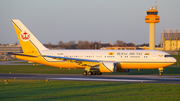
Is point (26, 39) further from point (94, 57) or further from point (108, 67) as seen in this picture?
point (108, 67)

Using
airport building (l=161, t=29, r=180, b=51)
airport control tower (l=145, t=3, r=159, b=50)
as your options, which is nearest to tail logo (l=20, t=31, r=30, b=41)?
airport control tower (l=145, t=3, r=159, b=50)

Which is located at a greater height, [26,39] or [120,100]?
[26,39]

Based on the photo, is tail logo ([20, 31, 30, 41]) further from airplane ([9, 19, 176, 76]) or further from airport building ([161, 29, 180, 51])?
airport building ([161, 29, 180, 51])

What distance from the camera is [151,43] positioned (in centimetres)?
10538

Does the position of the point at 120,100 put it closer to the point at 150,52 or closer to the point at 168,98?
the point at 168,98

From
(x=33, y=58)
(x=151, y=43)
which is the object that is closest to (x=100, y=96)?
(x=33, y=58)

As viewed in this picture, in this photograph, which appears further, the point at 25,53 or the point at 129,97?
the point at 25,53

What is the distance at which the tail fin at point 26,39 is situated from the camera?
44.4m

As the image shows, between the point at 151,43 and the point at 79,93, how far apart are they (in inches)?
3485

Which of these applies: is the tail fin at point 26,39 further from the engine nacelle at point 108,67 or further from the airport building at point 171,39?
the airport building at point 171,39

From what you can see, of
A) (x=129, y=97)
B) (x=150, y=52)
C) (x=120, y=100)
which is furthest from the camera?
(x=150, y=52)

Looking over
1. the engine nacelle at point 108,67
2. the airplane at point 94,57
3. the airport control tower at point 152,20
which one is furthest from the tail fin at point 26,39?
the airport control tower at point 152,20

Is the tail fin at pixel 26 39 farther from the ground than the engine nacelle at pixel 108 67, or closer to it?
farther from the ground

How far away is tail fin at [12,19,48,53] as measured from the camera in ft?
146
